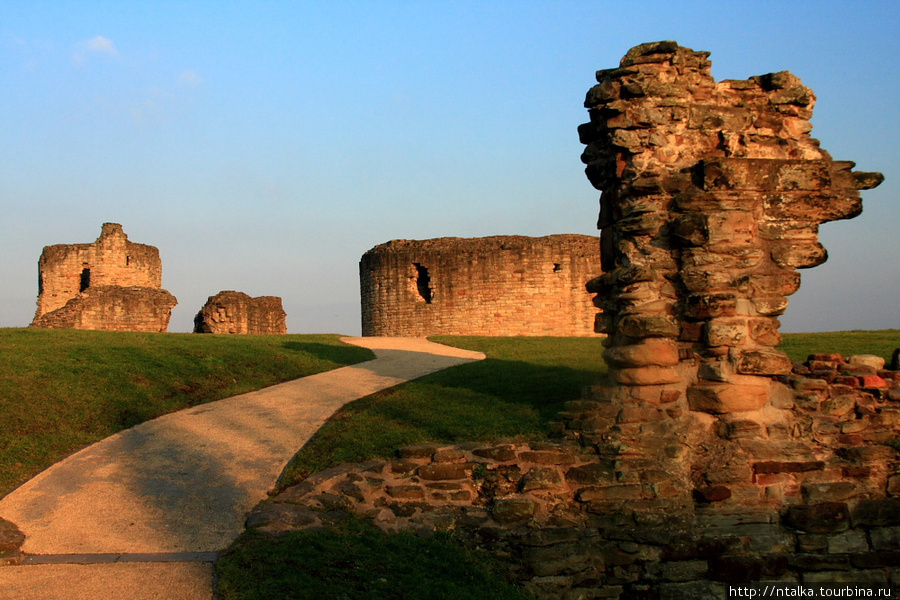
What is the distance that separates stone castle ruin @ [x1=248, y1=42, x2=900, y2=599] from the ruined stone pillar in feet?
0.05

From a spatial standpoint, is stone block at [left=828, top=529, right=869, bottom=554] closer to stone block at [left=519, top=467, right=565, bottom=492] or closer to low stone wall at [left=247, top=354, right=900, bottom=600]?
low stone wall at [left=247, top=354, right=900, bottom=600]

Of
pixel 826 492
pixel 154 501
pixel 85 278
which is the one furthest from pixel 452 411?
pixel 85 278

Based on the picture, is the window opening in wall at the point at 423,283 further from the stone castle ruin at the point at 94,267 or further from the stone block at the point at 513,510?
the stone block at the point at 513,510

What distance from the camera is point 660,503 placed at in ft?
21.2

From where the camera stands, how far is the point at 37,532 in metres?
6.02

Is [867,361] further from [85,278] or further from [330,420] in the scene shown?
[85,278]

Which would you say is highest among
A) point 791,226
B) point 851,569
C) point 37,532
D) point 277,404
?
point 791,226

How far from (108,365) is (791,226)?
10.0 m

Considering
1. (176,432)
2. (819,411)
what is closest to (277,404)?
(176,432)

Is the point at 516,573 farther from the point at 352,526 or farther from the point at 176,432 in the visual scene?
the point at 176,432

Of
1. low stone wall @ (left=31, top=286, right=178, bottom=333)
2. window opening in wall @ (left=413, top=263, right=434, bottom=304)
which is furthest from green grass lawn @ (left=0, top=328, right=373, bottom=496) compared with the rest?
window opening in wall @ (left=413, top=263, right=434, bottom=304)

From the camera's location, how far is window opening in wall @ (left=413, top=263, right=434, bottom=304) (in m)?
28.9

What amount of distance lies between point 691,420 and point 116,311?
21.4 meters

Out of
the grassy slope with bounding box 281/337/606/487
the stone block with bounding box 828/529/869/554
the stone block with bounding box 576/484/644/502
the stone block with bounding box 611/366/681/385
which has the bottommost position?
the stone block with bounding box 828/529/869/554
